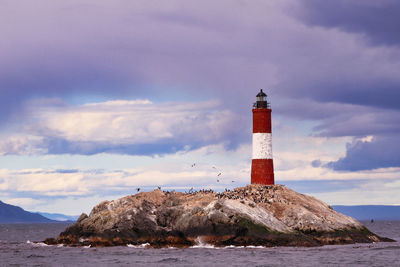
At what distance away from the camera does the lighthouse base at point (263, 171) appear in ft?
204

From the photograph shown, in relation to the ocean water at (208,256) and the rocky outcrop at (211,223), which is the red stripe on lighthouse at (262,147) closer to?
the rocky outcrop at (211,223)

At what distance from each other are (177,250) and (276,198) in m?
13.1

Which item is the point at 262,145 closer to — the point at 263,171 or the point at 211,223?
the point at 263,171

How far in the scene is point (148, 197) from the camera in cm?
5728

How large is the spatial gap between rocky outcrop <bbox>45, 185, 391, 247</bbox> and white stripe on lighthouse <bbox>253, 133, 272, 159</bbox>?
4915 mm

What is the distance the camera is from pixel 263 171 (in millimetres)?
62125

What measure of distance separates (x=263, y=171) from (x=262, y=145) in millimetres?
2751

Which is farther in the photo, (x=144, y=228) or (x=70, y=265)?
(x=144, y=228)

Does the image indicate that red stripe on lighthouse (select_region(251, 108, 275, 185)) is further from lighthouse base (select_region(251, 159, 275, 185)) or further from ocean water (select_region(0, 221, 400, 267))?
ocean water (select_region(0, 221, 400, 267))

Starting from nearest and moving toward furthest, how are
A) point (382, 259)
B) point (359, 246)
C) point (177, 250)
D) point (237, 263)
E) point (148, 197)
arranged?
point (237, 263) → point (382, 259) → point (177, 250) → point (359, 246) → point (148, 197)

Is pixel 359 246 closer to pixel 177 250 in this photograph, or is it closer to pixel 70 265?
pixel 177 250

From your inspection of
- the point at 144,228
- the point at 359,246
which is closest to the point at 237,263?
the point at 144,228

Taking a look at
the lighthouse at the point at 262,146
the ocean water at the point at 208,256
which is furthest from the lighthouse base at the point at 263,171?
the ocean water at the point at 208,256

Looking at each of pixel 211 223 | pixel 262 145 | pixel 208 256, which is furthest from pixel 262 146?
pixel 208 256
